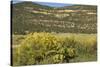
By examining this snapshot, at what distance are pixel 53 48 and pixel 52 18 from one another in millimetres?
360

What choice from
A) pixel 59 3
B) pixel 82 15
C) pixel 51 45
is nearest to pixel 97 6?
pixel 82 15

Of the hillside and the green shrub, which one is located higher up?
the hillside

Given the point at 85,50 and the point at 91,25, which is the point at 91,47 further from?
the point at 91,25

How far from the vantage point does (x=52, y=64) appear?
240 cm

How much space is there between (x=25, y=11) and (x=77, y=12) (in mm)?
659

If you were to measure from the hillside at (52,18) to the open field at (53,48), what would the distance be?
0.07m

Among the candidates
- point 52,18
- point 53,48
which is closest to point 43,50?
point 53,48

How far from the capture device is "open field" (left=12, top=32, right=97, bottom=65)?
229cm

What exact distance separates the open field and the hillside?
0.07 meters

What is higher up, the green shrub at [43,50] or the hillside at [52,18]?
the hillside at [52,18]

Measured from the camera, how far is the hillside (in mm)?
2297

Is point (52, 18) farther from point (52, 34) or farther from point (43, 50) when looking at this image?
point (43, 50)

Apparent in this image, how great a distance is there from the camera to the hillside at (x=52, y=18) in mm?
→ 2297

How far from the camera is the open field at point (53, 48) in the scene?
2289 millimetres
